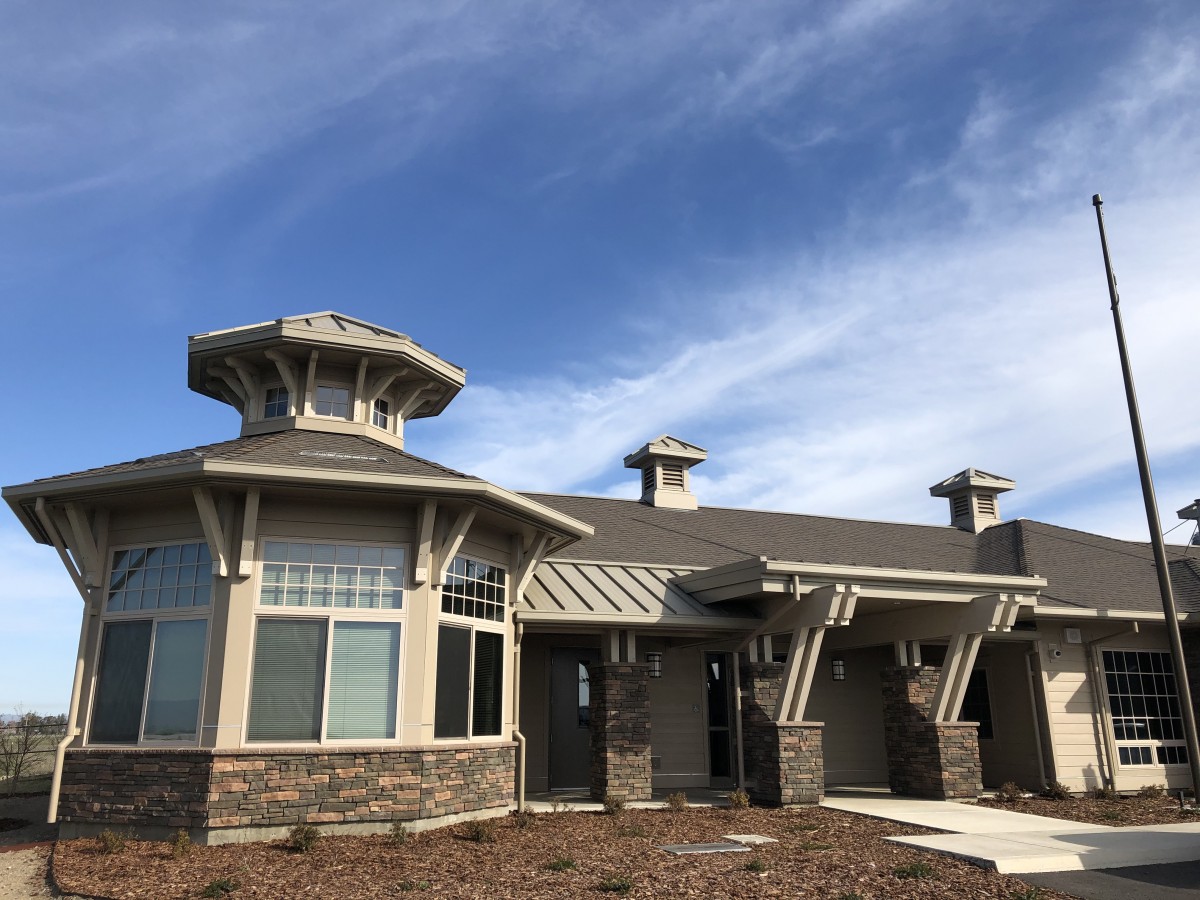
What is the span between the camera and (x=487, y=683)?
11.4 metres

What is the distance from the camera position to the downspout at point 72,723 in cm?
979

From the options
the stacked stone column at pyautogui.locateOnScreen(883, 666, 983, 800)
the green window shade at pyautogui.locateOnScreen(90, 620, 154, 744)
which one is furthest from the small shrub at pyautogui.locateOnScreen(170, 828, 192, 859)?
the stacked stone column at pyautogui.locateOnScreen(883, 666, 983, 800)

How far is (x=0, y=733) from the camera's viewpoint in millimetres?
17359

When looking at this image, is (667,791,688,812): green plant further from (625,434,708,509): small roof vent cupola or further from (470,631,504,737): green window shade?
(625,434,708,509): small roof vent cupola

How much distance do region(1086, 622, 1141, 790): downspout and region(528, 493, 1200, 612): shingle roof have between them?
2.00 feet

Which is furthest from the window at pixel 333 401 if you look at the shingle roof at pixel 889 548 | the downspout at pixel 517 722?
the shingle roof at pixel 889 548

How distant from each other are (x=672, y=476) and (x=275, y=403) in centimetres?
914

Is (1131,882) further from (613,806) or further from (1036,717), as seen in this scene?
(1036,717)

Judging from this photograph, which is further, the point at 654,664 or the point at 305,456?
the point at 654,664

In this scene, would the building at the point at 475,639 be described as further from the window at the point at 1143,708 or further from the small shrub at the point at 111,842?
the small shrub at the point at 111,842

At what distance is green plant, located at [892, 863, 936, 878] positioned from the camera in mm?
7859

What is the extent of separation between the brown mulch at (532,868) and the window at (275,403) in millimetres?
5591

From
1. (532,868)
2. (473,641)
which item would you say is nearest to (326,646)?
(473,641)

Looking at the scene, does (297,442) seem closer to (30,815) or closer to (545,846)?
(545,846)
